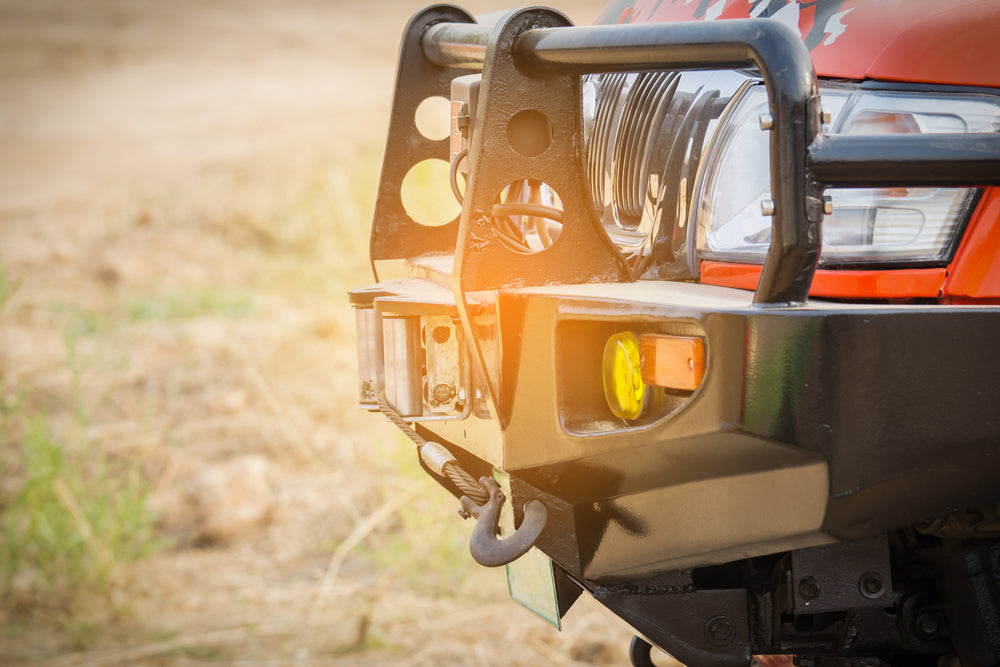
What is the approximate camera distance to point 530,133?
6.55ft

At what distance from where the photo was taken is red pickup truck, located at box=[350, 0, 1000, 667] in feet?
5.09

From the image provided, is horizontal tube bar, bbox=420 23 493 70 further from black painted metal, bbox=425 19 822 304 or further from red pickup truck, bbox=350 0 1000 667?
black painted metal, bbox=425 19 822 304

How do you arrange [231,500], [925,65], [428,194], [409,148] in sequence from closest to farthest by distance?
[925,65], [409,148], [231,500], [428,194]

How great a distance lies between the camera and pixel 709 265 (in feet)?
6.49

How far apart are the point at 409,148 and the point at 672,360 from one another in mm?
1470

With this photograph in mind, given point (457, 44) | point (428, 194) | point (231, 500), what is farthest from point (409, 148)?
point (428, 194)

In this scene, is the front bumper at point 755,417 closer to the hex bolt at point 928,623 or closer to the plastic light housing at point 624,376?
the plastic light housing at point 624,376

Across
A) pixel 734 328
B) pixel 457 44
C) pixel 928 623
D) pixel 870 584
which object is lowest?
pixel 928 623

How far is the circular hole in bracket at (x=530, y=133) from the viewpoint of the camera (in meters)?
1.98

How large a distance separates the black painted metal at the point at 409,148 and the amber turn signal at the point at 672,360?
1.31 metres

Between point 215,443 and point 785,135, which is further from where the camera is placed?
point 215,443

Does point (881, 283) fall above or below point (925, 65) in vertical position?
below

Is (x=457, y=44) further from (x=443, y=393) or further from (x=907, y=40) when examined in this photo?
(x=907, y=40)

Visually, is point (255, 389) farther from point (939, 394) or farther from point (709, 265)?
point (939, 394)
